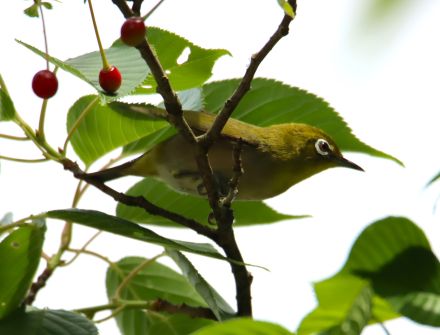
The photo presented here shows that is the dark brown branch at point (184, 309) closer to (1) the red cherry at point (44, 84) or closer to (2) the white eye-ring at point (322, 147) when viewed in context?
(1) the red cherry at point (44, 84)

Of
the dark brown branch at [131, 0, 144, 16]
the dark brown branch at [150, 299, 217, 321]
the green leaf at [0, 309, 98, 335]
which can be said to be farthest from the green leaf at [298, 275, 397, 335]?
the dark brown branch at [150, 299, 217, 321]

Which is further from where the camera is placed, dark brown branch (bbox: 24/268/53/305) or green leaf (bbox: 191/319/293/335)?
dark brown branch (bbox: 24/268/53/305)

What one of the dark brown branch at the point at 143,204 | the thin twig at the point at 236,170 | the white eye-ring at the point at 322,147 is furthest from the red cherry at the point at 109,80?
the white eye-ring at the point at 322,147

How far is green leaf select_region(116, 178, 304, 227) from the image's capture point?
3717mm

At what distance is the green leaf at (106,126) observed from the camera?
3418 millimetres

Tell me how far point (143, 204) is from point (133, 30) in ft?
3.61

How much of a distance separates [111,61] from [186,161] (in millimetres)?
1326

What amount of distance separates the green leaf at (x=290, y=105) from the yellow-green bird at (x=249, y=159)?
0.23 metres

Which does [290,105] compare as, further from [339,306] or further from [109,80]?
[339,306]

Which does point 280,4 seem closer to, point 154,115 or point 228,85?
point 154,115

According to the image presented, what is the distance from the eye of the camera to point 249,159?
4.40 m

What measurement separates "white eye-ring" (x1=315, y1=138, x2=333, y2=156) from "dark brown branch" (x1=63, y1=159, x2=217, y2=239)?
2015 millimetres

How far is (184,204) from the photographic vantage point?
381cm

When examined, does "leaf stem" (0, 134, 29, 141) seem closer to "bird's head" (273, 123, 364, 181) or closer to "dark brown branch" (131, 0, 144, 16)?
"dark brown branch" (131, 0, 144, 16)
